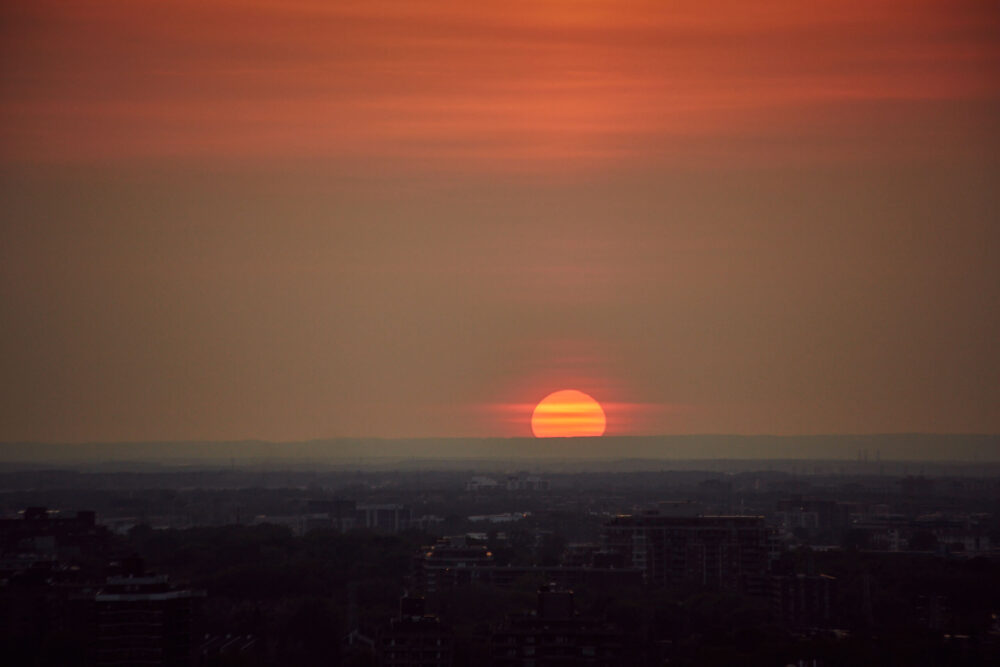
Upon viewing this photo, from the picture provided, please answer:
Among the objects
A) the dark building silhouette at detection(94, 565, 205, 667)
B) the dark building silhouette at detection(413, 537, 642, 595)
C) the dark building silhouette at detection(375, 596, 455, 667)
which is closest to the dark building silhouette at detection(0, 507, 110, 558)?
the dark building silhouette at detection(413, 537, 642, 595)

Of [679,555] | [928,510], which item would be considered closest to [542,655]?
[679,555]

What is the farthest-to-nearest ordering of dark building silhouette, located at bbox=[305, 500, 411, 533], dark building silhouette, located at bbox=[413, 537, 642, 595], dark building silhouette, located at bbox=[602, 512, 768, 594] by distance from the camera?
dark building silhouette, located at bbox=[305, 500, 411, 533] < dark building silhouette, located at bbox=[602, 512, 768, 594] < dark building silhouette, located at bbox=[413, 537, 642, 595]

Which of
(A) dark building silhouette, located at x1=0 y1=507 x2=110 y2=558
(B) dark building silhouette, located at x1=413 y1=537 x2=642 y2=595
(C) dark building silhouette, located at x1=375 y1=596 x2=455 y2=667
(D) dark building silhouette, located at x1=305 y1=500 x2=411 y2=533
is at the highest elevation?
(D) dark building silhouette, located at x1=305 y1=500 x2=411 y2=533

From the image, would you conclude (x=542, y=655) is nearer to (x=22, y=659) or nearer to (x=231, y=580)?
(x=22, y=659)

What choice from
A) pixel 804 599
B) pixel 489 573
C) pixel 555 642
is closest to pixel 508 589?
pixel 489 573

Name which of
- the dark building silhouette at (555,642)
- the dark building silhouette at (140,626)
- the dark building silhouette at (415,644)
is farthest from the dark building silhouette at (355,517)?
the dark building silhouette at (140,626)

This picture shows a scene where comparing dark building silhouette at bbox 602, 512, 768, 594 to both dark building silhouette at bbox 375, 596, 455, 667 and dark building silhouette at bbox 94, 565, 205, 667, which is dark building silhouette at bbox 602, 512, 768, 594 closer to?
dark building silhouette at bbox 375, 596, 455, 667

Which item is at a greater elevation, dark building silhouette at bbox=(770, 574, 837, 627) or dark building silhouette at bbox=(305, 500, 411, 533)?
dark building silhouette at bbox=(305, 500, 411, 533)
